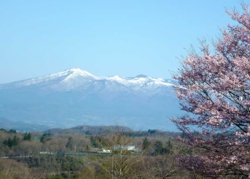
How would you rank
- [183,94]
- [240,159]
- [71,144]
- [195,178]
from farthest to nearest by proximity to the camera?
[71,144], [195,178], [183,94], [240,159]

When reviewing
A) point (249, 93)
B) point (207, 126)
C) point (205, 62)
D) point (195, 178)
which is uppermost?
point (205, 62)

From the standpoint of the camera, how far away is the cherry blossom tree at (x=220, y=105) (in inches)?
294

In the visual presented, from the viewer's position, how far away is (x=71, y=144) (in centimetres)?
6438

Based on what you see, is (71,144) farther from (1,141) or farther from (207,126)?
(207,126)

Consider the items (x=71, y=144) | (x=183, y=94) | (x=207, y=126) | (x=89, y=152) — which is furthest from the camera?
(x=71, y=144)

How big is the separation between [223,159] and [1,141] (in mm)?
54993

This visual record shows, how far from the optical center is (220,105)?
7551mm

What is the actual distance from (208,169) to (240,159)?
30.5 inches

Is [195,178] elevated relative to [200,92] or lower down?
lower down

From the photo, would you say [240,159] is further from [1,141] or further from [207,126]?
[1,141]

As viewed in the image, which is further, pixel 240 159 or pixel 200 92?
pixel 200 92

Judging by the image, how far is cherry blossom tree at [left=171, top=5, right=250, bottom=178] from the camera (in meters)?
7.46

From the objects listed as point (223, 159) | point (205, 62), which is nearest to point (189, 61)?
point (205, 62)

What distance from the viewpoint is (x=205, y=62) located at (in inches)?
325
